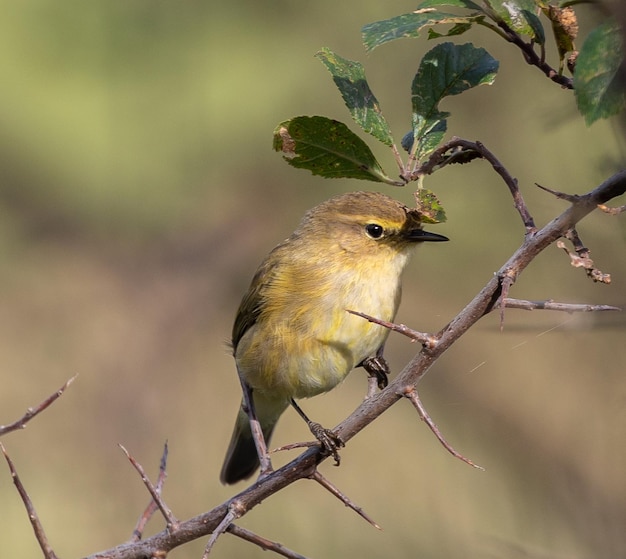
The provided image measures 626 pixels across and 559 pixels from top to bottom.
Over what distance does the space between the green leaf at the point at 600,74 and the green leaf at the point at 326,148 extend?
0.56 metres

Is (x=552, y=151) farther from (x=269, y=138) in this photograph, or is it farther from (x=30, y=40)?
(x=30, y=40)

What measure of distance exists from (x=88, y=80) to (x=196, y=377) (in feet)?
10.2

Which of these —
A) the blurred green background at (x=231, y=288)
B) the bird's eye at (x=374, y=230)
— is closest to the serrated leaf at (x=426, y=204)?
the blurred green background at (x=231, y=288)

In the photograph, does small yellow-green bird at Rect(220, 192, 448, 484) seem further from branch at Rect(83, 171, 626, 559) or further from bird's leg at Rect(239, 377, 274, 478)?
branch at Rect(83, 171, 626, 559)

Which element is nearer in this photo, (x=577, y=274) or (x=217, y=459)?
(x=577, y=274)

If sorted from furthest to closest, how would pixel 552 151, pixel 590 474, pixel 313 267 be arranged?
pixel 552 151
pixel 590 474
pixel 313 267

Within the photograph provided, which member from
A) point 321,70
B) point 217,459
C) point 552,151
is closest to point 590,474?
point 552,151

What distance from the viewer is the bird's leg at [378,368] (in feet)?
10.0

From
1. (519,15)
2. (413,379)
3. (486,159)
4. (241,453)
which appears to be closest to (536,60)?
(519,15)

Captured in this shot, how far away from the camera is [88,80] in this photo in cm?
795

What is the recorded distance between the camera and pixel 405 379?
201cm

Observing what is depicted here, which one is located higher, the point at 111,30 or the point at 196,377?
the point at 111,30

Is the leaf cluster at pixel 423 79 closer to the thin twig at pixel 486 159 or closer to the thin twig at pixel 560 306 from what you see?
the thin twig at pixel 486 159

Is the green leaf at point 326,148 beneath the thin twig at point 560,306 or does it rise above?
above
